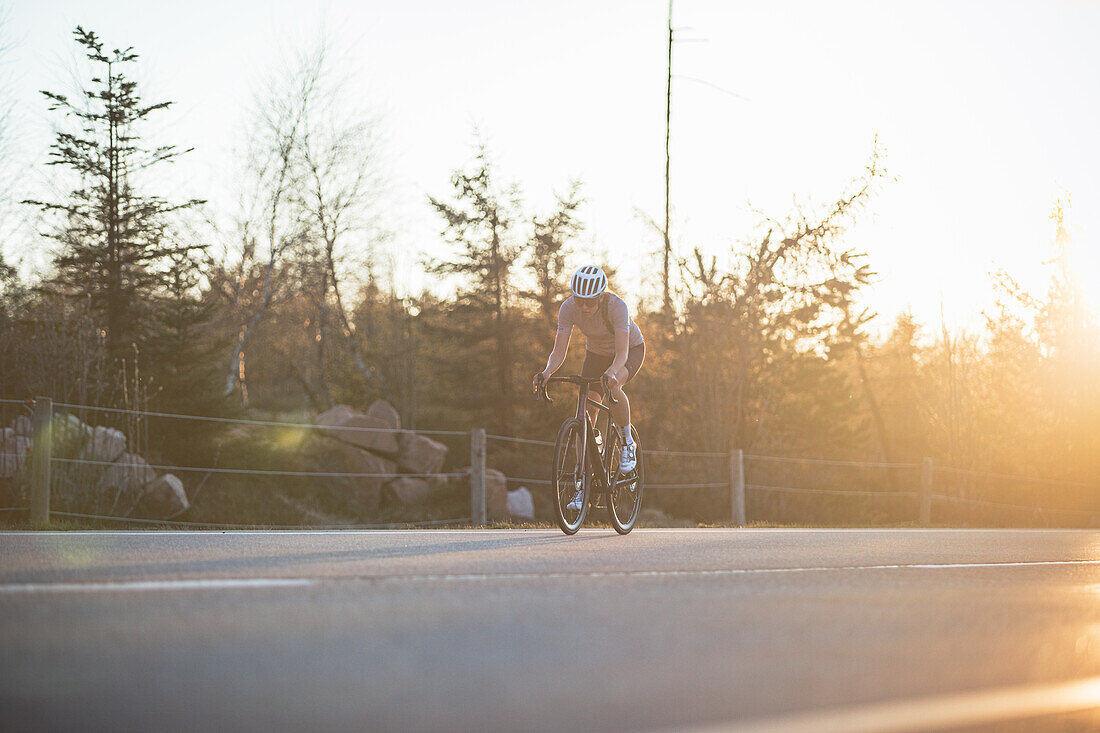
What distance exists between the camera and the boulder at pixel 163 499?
18359mm

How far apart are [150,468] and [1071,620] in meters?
16.5

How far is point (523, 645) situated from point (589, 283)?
4785mm

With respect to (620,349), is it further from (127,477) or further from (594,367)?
(127,477)

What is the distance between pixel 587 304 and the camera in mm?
7824

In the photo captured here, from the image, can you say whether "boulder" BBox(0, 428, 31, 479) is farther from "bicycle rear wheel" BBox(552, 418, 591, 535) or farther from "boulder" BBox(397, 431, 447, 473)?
"bicycle rear wheel" BBox(552, 418, 591, 535)

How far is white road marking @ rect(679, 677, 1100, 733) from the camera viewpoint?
7.32 ft

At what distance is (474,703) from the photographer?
2330 millimetres

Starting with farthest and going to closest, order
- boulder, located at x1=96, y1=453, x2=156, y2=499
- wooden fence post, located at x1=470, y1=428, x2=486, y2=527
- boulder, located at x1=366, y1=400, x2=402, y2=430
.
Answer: boulder, located at x1=366, y1=400, x2=402, y2=430, boulder, located at x1=96, y1=453, x2=156, y2=499, wooden fence post, located at x1=470, y1=428, x2=486, y2=527

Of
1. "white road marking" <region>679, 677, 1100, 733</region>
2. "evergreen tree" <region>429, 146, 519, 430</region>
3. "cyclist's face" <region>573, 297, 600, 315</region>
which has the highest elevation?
Answer: "evergreen tree" <region>429, 146, 519, 430</region>

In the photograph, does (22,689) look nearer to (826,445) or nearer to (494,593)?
(494,593)

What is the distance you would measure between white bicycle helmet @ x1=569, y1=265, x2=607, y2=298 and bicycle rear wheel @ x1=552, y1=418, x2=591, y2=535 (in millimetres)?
892

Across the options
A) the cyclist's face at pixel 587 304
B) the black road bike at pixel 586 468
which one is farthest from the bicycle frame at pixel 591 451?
the cyclist's face at pixel 587 304

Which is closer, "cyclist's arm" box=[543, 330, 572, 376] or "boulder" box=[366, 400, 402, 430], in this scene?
"cyclist's arm" box=[543, 330, 572, 376]

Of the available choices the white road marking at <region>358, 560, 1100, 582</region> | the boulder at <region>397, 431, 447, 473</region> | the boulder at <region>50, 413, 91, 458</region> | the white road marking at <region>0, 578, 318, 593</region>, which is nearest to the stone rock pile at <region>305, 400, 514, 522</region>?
the boulder at <region>397, 431, 447, 473</region>
